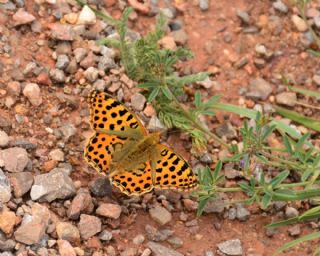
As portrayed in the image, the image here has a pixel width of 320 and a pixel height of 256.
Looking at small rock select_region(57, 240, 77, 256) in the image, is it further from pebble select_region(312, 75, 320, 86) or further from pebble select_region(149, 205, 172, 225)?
pebble select_region(312, 75, 320, 86)

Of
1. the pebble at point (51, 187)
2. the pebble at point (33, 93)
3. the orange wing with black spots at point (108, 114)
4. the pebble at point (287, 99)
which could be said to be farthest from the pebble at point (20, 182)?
the pebble at point (287, 99)

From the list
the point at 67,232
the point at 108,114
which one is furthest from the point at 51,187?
the point at 108,114

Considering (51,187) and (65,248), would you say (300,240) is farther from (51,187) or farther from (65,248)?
(51,187)

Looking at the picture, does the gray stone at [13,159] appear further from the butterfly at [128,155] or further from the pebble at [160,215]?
the pebble at [160,215]

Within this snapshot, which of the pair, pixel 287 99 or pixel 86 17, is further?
pixel 287 99

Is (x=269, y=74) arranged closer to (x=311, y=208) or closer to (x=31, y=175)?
(x=311, y=208)

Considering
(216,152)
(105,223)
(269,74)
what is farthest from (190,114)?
(269,74)
